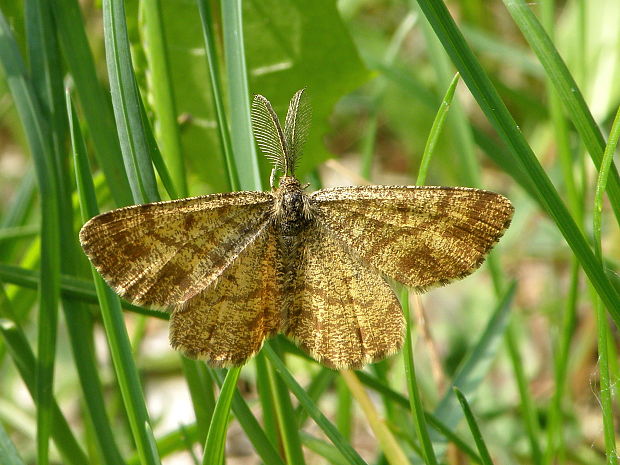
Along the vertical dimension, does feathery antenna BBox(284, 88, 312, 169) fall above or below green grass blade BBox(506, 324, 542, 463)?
above

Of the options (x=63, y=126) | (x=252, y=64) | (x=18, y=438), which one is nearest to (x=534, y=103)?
(x=252, y=64)

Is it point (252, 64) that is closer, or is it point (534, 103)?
point (252, 64)

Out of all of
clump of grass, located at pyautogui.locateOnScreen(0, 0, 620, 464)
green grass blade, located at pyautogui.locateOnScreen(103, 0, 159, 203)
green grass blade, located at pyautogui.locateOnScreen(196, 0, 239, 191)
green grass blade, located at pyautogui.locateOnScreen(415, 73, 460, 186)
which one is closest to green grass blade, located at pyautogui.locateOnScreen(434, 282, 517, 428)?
clump of grass, located at pyautogui.locateOnScreen(0, 0, 620, 464)

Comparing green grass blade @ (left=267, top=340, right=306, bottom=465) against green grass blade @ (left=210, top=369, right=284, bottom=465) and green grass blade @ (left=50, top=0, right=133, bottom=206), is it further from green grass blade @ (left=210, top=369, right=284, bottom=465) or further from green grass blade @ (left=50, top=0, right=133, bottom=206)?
green grass blade @ (left=50, top=0, right=133, bottom=206)

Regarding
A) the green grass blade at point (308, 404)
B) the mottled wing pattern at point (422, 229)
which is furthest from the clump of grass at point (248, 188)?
the mottled wing pattern at point (422, 229)

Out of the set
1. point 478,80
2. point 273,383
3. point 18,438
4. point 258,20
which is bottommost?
point 273,383

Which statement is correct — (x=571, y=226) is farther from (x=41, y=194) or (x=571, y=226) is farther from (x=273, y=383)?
(x=41, y=194)

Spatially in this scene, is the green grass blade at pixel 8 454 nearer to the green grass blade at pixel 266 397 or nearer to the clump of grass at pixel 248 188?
the clump of grass at pixel 248 188
